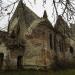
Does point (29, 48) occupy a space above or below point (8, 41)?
below

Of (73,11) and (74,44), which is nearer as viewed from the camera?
(73,11)

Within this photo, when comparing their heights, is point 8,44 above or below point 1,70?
above

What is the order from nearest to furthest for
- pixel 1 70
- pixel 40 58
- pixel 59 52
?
pixel 1 70
pixel 40 58
pixel 59 52

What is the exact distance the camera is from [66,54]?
1463 inches

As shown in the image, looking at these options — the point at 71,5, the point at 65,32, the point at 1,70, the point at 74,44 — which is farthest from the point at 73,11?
the point at 74,44

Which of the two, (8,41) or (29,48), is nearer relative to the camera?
(8,41)

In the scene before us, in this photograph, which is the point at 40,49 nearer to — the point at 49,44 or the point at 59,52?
the point at 49,44

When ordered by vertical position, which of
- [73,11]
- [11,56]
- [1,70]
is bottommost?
[1,70]

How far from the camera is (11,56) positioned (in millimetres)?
27359

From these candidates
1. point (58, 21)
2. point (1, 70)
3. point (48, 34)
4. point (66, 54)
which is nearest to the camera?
point (58, 21)

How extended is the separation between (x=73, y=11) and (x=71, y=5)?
17 cm

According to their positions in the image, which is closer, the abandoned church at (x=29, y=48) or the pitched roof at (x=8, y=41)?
the abandoned church at (x=29, y=48)

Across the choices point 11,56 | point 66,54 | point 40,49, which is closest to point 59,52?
point 66,54

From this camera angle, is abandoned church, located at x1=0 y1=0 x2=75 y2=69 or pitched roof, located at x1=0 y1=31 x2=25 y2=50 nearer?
abandoned church, located at x1=0 y1=0 x2=75 y2=69
